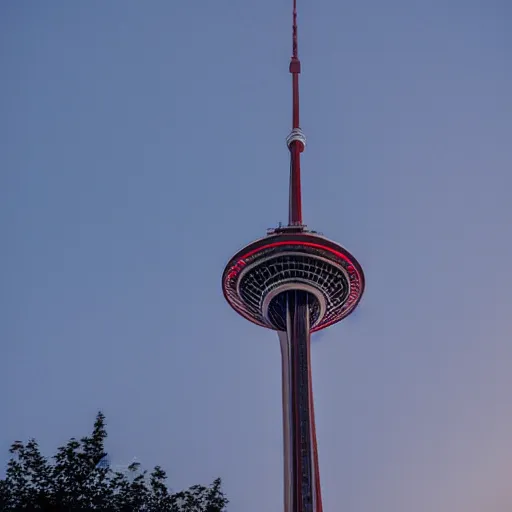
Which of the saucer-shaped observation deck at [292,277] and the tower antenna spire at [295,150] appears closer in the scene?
the saucer-shaped observation deck at [292,277]

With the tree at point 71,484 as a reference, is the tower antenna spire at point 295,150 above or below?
above

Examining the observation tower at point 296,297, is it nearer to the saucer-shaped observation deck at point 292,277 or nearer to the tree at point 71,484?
the saucer-shaped observation deck at point 292,277

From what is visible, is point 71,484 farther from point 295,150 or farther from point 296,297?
point 295,150

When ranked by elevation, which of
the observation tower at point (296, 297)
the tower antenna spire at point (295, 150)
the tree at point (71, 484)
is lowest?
the tree at point (71, 484)

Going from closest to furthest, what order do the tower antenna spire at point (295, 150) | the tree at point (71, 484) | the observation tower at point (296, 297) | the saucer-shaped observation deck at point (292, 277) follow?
the tree at point (71, 484) < the observation tower at point (296, 297) < the saucer-shaped observation deck at point (292, 277) < the tower antenna spire at point (295, 150)

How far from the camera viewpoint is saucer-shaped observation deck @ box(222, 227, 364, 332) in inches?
2314

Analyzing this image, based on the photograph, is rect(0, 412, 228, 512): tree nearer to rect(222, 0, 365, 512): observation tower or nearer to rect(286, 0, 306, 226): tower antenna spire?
rect(222, 0, 365, 512): observation tower

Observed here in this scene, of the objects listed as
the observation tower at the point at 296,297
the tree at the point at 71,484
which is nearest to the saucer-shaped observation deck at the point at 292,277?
the observation tower at the point at 296,297

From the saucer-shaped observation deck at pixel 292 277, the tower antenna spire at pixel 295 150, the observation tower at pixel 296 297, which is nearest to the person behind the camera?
the observation tower at pixel 296 297

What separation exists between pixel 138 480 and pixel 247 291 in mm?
33653

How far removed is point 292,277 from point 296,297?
233cm

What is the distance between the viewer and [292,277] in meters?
61.5

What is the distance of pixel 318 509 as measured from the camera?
4956 centimetres

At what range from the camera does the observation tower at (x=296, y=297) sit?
172 feet
